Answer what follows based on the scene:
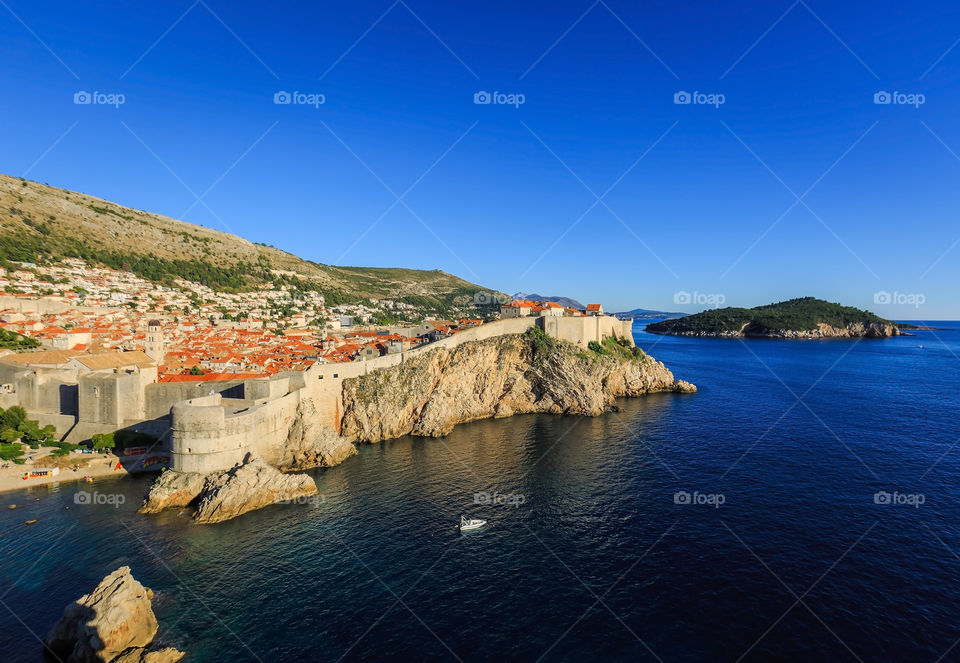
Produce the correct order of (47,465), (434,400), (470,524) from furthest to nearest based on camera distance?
(434,400)
(47,465)
(470,524)

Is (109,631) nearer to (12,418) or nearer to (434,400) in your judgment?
(12,418)

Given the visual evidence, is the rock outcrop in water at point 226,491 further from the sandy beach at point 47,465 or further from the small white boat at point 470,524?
the small white boat at point 470,524

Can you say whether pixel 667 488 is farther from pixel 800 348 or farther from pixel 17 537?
pixel 800 348

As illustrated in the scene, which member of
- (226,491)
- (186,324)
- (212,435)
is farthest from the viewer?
(186,324)

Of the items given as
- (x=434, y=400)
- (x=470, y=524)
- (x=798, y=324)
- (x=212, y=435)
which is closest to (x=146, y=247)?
(x=434, y=400)

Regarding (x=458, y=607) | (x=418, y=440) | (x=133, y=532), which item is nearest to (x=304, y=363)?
(x=418, y=440)

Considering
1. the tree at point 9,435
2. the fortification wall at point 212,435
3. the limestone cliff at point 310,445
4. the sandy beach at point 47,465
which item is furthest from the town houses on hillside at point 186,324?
the fortification wall at point 212,435

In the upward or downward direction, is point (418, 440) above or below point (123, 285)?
below
